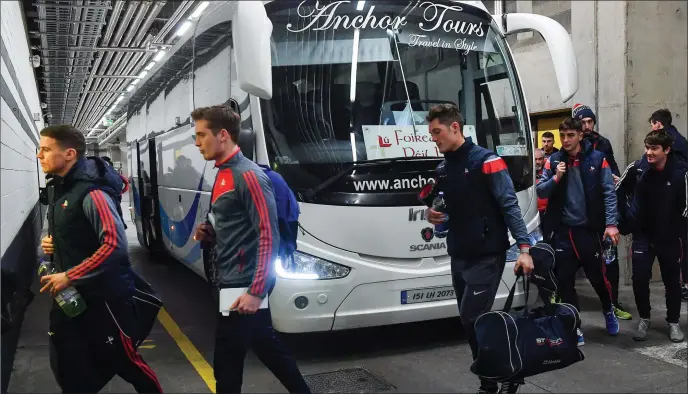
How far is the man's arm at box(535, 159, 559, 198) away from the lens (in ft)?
17.1

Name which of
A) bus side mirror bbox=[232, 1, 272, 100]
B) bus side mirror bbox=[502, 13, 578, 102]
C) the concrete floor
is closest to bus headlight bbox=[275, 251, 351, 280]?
the concrete floor

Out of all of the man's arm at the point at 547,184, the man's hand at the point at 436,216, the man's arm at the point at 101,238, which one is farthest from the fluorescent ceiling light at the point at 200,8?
the man's arm at the point at 101,238

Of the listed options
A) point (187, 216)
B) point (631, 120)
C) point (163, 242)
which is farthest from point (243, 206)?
point (163, 242)

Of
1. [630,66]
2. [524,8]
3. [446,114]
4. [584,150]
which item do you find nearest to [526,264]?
[446,114]

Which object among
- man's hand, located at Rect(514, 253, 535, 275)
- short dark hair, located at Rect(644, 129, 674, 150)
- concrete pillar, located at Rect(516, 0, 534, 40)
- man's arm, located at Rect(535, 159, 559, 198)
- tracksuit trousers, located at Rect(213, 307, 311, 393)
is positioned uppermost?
concrete pillar, located at Rect(516, 0, 534, 40)

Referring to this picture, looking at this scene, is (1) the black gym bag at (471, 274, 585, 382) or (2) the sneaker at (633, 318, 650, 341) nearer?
(1) the black gym bag at (471, 274, 585, 382)

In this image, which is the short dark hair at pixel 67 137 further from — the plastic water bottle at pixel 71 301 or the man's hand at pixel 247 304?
the man's hand at pixel 247 304

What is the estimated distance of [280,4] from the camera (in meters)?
4.95

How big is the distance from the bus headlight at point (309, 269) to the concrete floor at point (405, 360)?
0.75 m

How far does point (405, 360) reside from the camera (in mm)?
4891

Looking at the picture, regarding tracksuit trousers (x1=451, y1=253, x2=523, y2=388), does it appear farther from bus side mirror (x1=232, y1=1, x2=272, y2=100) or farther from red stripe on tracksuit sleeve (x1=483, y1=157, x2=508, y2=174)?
bus side mirror (x1=232, y1=1, x2=272, y2=100)

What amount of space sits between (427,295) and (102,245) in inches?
109

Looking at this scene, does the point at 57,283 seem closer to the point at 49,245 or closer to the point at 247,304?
the point at 49,245

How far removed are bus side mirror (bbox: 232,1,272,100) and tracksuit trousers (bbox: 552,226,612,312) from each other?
293 centimetres
